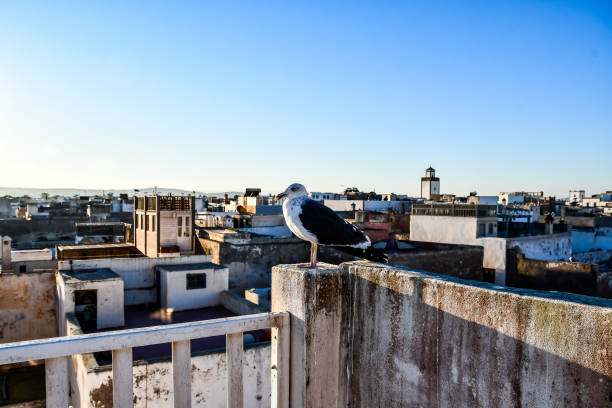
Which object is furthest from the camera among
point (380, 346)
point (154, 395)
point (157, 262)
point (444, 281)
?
point (157, 262)

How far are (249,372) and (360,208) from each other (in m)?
43.5

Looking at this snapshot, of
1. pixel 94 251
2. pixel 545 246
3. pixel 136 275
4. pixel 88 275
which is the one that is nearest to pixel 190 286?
pixel 136 275

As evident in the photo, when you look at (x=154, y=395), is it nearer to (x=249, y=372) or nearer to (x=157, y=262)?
(x=249, y=372)

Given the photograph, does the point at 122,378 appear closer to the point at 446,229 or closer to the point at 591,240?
the point at 446,229

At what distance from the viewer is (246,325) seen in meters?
3.03

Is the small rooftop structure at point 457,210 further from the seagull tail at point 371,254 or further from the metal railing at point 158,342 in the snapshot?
the metal railing at point 158,342

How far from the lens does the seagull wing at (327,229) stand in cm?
417

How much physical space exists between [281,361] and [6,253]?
25.2 meters

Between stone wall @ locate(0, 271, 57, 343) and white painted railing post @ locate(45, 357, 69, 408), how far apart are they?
1869cm

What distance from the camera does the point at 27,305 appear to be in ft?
60.4

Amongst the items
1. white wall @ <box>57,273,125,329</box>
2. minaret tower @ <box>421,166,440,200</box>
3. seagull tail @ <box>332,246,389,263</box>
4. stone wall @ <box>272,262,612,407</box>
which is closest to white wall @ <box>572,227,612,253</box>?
minaret tower @ <box>421,166,440,200</box>

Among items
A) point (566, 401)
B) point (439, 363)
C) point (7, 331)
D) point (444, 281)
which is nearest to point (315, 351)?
point (439, 363)

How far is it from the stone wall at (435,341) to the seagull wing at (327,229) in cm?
71

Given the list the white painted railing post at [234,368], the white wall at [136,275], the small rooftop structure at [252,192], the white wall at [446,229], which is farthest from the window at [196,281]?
the small rooftop structure at [252,192]
